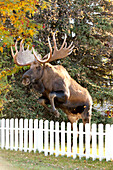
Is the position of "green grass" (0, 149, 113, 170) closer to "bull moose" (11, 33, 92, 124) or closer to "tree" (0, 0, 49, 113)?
"bull moose" (11, 33, 92, 124)

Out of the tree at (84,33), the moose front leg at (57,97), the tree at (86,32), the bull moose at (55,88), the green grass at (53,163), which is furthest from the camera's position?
the tree at (86,32)

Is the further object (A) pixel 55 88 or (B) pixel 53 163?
(B) pixel 53 163

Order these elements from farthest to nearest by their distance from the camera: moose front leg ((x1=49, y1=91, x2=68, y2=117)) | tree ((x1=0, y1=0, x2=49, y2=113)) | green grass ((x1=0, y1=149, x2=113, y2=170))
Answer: tree ((x1=0, y1=0, x2=49, y2=113)) → green grass ((x1=0, y1=149, x2=113, y2=170)) → moose front leg ((x1=49, y1=91, x2=68, y2=117))

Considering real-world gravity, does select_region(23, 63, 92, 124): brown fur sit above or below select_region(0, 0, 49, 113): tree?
below

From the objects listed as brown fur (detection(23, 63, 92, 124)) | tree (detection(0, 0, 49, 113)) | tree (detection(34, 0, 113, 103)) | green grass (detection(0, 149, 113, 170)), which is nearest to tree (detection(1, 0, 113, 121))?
tree (detection(34, 0, 113, 103))

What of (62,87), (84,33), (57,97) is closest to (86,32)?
(84,33)

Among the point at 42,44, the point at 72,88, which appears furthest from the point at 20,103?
the point at 72,88

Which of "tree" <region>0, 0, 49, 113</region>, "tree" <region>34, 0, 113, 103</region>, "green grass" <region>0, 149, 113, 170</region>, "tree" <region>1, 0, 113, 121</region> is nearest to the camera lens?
"green grass" <region>0, 149, 113, 170</region>

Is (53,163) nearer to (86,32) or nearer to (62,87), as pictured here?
(62,87)

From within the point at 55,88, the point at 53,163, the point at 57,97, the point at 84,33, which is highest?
the point at 84,33

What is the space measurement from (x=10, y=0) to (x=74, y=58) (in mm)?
4866

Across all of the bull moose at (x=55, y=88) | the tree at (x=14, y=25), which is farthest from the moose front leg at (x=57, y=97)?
the tree at (x=14, y=25)

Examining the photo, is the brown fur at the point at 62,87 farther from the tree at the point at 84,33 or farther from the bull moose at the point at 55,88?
the tree at the point at 84,33

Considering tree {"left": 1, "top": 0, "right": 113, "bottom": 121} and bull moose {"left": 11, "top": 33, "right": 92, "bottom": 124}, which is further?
tree {"left": 1, "top": 0, "right": 113, "bottom": 121}
